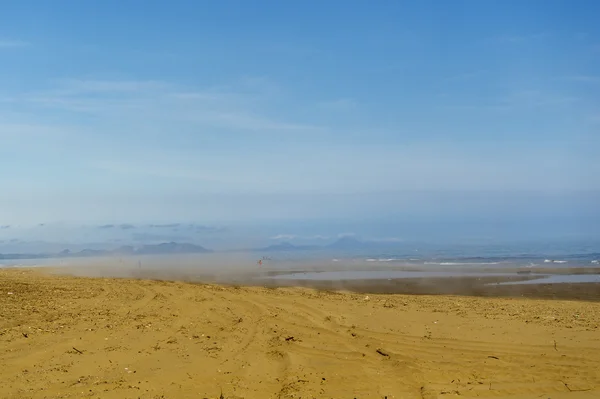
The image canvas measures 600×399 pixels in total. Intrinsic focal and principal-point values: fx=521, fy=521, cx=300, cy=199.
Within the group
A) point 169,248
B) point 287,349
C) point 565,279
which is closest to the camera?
point 287,349

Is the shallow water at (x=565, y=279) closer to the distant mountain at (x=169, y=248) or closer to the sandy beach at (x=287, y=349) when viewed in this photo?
the sandy beach at (x=287, y=349)

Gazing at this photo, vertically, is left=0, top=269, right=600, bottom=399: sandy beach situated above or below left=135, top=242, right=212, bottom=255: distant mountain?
below

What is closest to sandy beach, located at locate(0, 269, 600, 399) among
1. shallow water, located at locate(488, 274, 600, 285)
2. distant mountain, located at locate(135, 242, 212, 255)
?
shallow water, located at locate(488, 274, 600, 285)

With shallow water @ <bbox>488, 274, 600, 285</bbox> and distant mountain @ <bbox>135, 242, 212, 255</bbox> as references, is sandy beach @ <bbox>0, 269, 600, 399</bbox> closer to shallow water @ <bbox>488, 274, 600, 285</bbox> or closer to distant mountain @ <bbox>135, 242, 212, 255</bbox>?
shallow water @ <bbox>488, 274, 600, 285</bbox>

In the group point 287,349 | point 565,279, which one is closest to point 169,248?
point 565,279

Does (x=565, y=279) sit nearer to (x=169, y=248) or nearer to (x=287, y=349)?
(x=287, y=349)

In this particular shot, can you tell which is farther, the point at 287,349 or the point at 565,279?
the point at 565,279

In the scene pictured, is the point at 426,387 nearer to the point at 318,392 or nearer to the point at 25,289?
the point at 318,392

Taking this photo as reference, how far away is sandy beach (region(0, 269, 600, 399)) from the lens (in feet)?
27.3

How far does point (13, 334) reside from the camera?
33.8ft

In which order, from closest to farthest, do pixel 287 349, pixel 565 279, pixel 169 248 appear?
pixel 287 349 → pixel 565 279 → pixel 169 248

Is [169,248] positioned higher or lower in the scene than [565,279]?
higher

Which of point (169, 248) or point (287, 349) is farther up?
point (169, 248)

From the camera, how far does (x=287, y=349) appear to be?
10484 mm
